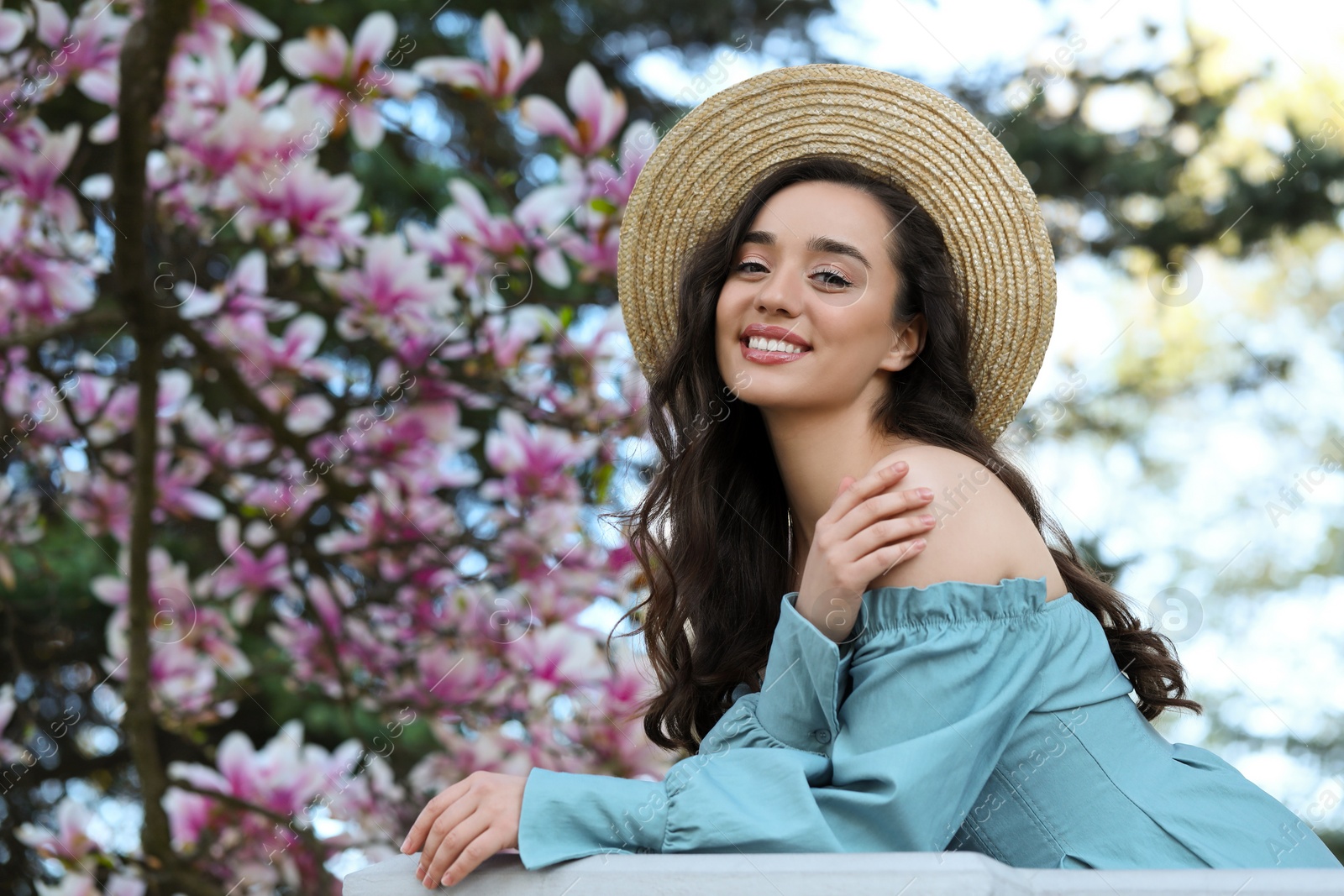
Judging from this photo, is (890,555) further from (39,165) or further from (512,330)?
(39,165)

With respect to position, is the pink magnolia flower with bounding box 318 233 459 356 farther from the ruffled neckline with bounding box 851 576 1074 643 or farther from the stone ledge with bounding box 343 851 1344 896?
the stone ledge with bounding box 343 851 1344 896

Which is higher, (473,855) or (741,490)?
(741,490)

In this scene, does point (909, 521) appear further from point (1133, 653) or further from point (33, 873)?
point (33, 873)

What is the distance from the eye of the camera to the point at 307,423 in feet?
9.68

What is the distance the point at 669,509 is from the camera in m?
2.06

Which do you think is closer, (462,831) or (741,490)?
(462,831)

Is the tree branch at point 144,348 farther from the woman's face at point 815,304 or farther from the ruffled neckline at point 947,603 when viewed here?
the ruffled neckline at point 947,603

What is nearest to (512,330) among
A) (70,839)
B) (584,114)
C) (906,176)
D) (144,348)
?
(584,114)

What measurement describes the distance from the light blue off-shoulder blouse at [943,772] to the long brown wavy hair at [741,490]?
0.30 m

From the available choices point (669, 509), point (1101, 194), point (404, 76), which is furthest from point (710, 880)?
point (1101, 194)

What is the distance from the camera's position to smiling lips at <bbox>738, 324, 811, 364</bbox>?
5.72ft

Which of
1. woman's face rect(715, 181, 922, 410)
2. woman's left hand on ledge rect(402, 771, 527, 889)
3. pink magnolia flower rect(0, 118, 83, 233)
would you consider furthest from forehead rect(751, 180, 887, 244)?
pink magnolia flower rect(0, 118, 83, 233)

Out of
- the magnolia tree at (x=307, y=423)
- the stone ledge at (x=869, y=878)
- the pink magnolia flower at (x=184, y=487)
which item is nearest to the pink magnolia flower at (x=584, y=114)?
the magnolia tree at (x=307, y=423)

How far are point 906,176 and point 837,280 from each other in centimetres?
29
